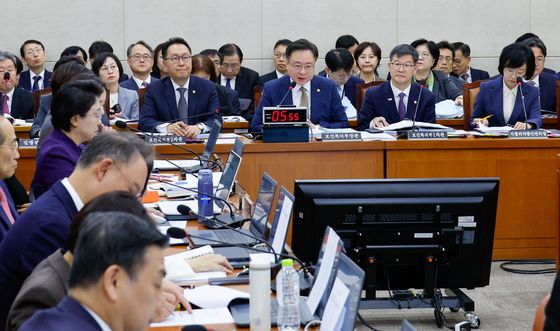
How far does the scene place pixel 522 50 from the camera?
22.6ft

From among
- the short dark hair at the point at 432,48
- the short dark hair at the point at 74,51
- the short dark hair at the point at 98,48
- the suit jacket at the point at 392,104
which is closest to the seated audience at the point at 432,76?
the short dark hair at the point at 432,48

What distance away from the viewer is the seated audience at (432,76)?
356 inches

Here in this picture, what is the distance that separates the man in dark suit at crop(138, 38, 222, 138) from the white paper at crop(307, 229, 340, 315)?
4.24 metres

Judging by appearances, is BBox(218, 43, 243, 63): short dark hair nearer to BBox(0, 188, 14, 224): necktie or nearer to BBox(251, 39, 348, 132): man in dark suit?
BBox(251, 39, 348, 132): man in dark suit

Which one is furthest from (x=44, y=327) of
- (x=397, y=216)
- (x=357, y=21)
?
(x=357, y=21)

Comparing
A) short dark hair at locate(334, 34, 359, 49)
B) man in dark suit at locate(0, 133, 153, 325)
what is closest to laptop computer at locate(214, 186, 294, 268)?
man in dark suit at locate(0, 133, 153, 325)

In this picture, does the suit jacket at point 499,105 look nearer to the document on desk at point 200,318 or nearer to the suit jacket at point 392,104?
the suit jacket at point 392,104

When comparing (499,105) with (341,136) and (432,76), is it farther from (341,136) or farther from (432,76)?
(432,76)

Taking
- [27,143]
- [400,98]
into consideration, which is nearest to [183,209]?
[27,143]

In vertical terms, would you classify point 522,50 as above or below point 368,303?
above

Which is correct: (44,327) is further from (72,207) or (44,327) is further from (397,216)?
(397,216)

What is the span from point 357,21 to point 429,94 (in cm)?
419

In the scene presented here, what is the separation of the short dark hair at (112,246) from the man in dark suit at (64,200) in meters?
0.91

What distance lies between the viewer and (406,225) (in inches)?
146
